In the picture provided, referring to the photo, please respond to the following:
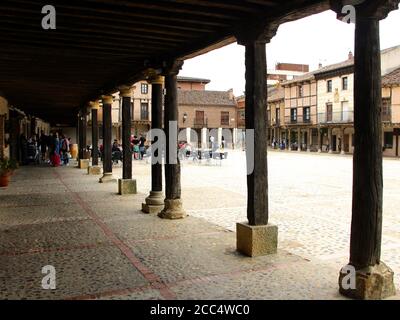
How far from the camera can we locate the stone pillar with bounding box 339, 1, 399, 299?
144 inches

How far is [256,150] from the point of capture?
5148 mm

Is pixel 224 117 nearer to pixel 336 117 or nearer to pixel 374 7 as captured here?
pixel 336 117

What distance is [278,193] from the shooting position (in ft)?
35.7

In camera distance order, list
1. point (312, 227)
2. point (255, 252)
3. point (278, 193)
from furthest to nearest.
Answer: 1. point (278, 193)
2. point (312, 227)
3. point (255, 252)

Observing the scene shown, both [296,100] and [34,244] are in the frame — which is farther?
[296,100]

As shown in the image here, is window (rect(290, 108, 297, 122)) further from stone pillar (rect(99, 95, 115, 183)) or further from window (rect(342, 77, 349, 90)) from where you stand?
stone pillar (rect(99, 95, 115, 183))

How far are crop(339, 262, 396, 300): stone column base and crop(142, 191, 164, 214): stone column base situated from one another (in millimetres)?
4738

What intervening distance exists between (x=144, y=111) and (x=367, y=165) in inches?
1683

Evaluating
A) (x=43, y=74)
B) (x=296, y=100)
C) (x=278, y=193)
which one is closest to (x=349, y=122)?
(x=296, y=100)

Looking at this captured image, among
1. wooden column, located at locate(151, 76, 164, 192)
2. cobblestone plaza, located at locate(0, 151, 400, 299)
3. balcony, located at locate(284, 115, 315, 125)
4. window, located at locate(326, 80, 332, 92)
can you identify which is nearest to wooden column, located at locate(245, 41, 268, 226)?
cobblestone plaza, located at locate(0, 151, 400, 299)

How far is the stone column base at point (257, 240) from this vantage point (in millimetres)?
5090

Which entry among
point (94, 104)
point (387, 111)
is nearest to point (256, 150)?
point (94, 104)
